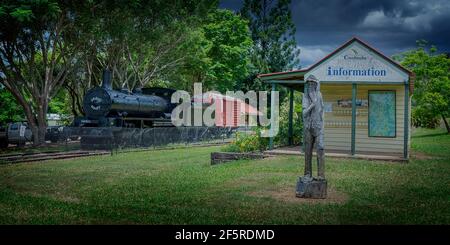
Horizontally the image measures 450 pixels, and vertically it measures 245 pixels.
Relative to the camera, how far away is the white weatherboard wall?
1730 centimetres

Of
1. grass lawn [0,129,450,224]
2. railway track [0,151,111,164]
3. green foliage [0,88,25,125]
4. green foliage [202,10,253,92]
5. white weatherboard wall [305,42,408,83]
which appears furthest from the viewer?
green foliage [202,10,253,92]

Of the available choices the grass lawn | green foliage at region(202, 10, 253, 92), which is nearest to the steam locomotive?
the grass lawn

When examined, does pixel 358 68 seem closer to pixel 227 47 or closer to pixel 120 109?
pixel 120 109

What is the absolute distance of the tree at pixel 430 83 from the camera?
120 feet

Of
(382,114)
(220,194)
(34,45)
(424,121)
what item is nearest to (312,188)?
(220,194)

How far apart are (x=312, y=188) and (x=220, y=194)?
190 cm

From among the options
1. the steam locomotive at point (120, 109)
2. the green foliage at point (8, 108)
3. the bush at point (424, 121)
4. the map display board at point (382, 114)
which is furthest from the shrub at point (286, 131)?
the green foliage at point (8, 108)

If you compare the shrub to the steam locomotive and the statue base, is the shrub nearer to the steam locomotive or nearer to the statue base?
the steam locomotive

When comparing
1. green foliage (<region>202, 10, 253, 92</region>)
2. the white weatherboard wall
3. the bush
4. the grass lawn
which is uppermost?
green foliage (<region>202, 10, 253, 92</region>)

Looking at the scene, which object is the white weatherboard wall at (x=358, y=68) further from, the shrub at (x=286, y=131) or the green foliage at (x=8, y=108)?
the green foliage at (x=8, y=108)

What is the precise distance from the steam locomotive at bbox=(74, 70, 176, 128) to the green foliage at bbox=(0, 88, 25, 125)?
14.2 metres

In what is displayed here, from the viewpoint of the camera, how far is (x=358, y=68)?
1762 cm
